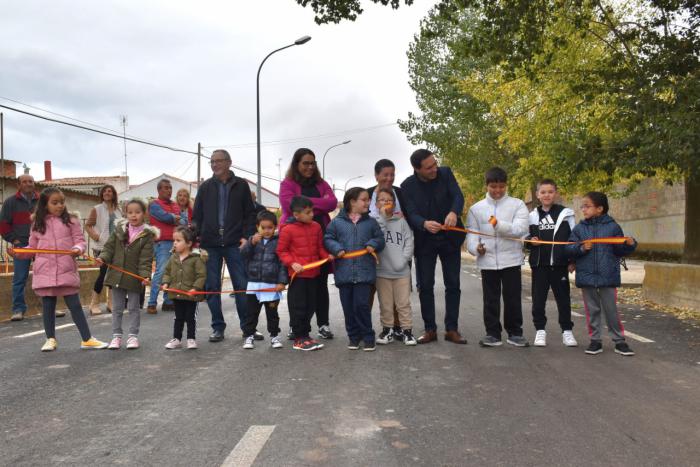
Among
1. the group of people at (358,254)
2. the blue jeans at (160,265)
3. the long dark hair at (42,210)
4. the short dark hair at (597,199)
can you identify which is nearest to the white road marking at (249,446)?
the group of people at (358,254)

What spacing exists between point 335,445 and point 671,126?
318 inches

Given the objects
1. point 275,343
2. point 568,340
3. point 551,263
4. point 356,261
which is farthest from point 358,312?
point 568,340

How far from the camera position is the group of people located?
6.22 meters

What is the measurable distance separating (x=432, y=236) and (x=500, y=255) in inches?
28.3

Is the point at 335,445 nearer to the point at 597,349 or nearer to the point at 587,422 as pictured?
the point at 587,422

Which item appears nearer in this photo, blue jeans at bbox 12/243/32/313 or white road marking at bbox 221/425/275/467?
white road marking at bbox 221/425/275/467

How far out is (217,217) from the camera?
6785 millimetres

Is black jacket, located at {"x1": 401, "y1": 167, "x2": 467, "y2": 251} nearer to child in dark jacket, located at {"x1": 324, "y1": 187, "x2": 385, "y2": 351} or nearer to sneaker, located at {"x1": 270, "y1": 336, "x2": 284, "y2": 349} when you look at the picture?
child in dark jacket, located at {"x1": 324, "y1": 187, "x2": 385, "y2": 351}

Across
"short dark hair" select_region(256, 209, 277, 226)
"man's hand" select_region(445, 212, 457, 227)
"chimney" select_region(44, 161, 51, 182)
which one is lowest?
"man's hand" select_region(445, 212, 457, 227)

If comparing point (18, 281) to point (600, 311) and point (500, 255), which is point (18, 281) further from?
point (600, 311)

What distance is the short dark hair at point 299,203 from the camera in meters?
6.25

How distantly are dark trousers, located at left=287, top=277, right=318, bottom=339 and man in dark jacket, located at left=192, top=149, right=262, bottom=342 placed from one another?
71cm

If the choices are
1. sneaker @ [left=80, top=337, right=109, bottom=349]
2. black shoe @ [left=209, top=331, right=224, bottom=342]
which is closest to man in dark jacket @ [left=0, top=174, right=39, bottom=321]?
sneaker @ [left=80, top=337, right=109, bottom=349]

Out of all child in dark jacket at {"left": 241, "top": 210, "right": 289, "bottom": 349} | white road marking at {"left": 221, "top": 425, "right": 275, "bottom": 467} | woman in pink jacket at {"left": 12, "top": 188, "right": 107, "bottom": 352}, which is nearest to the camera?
white road marking at {"left": 221, "top": 425, "right": 275, "bottom": 467}
